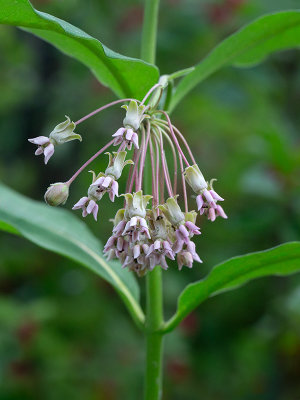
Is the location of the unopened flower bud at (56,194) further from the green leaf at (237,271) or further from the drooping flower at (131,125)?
the green leaf at (237,271)

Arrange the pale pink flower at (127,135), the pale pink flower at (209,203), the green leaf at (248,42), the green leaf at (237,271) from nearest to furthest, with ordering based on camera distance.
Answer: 1. the pale pink flower at (127,135)
2. the pale pink flower at (209,203)
3. the green leaf at (237,271)
4. the green leaf at (248,42)

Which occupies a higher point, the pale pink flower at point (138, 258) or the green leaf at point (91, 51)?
the green leaf at point (91, 51)

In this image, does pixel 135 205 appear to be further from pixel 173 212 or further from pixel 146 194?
pixel 146 194

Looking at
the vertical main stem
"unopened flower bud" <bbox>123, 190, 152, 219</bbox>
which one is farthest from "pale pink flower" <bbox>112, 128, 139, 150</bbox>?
the vertical main stem

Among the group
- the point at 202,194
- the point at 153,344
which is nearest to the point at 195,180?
the point at 202,194

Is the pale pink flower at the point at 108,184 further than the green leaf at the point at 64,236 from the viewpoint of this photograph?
No

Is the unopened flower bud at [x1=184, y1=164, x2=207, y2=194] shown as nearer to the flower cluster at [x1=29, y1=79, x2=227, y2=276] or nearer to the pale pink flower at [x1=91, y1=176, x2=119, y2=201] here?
the flower cluster at [x1=29, y1=79, x2=227, y2=276]

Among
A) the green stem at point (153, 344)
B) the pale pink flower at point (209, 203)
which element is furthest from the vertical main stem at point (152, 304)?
the pale pink flower at point (209, 203)
